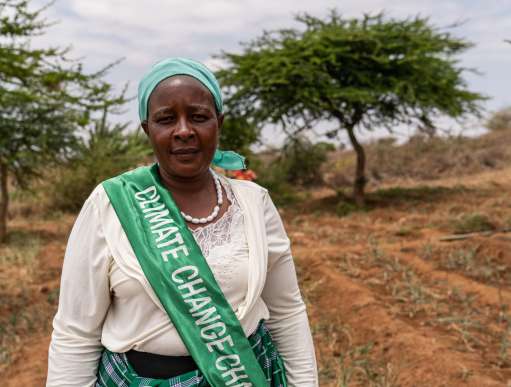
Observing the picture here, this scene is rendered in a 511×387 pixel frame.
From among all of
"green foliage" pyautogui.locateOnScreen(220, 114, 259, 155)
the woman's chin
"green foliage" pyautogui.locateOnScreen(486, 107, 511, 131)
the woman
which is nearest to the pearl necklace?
the woman

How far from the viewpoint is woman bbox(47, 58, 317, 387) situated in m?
1.37

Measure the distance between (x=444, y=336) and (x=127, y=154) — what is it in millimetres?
11863

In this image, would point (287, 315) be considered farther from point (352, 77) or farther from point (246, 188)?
point (352, 77)

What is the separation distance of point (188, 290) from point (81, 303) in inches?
10.2

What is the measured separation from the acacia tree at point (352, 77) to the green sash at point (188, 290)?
36.4 ft

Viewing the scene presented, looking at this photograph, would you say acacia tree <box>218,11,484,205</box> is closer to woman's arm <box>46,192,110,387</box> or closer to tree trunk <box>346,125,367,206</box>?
tree trunk <box>346,125,367,206</box>

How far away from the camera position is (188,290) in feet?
4.52

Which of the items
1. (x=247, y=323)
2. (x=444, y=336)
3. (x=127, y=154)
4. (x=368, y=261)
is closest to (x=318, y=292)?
(x=368, y=261)

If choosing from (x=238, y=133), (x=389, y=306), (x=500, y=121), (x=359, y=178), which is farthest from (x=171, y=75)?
(x=500, y=121)

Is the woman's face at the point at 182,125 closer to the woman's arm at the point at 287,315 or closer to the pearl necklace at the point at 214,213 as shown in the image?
the pearl necklace at the point at 214,213

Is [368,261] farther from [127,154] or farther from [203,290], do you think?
[127,154]

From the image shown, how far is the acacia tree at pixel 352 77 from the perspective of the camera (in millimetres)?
12719

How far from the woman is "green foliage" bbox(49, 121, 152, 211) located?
11.9 metres

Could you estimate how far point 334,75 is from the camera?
13500mm
